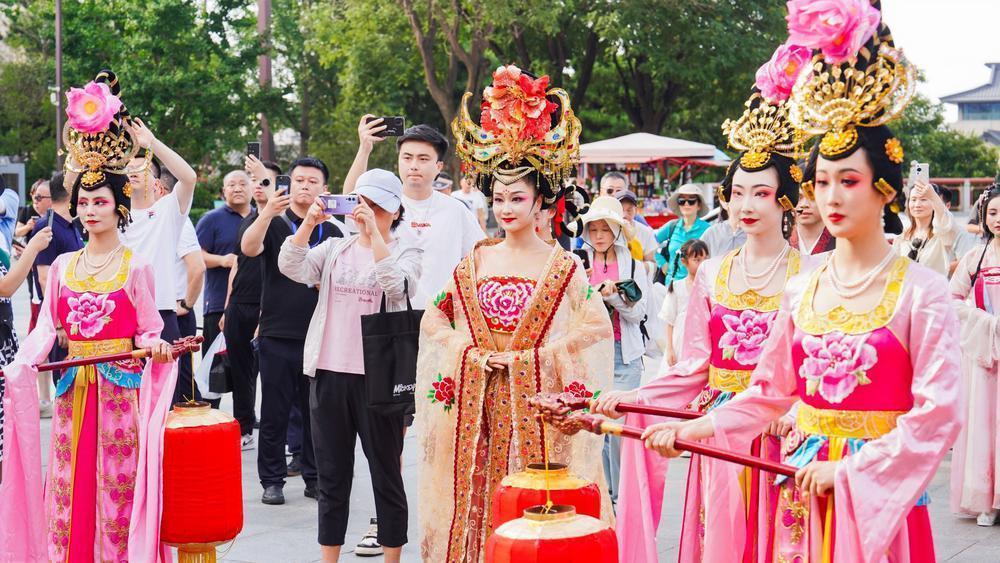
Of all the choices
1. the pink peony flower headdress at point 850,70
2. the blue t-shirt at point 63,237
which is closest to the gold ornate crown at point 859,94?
the pink peony flower headdress at point 850,70

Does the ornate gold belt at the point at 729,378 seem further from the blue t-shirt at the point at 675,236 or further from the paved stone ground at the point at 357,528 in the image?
the blue t-shirt at the point at 675,236

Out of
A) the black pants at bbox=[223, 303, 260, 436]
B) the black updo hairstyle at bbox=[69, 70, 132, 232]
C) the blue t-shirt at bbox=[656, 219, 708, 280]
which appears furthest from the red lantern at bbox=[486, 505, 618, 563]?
the blue t-shirt at bbox=[656, 219, 708, 280]

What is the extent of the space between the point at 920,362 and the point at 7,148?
29836 millimetres

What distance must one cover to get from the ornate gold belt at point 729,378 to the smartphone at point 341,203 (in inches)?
66.4

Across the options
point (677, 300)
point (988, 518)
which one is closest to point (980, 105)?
point (677, 300)

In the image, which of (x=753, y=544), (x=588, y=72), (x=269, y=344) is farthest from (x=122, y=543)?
(x=588, y=72)

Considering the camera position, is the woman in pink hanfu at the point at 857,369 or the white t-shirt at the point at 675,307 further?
the white t-shirt at the point at 675,307

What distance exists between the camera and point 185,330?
8.14m

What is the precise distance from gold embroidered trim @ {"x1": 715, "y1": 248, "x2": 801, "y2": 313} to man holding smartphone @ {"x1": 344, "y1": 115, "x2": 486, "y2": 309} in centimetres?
208

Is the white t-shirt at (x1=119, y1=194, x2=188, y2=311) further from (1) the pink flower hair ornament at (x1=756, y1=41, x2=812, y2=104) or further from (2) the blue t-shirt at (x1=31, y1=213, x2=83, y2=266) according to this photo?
(1) the pink flower hair ornament at (x1=756, y1=41, x2=812, y2=104)

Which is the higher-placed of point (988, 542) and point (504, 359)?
point (504, 359)

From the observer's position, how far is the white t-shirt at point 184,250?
7887mm

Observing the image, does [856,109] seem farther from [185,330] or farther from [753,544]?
[185,330]

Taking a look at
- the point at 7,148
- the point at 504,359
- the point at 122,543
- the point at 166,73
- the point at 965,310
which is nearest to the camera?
the point at 504,359
